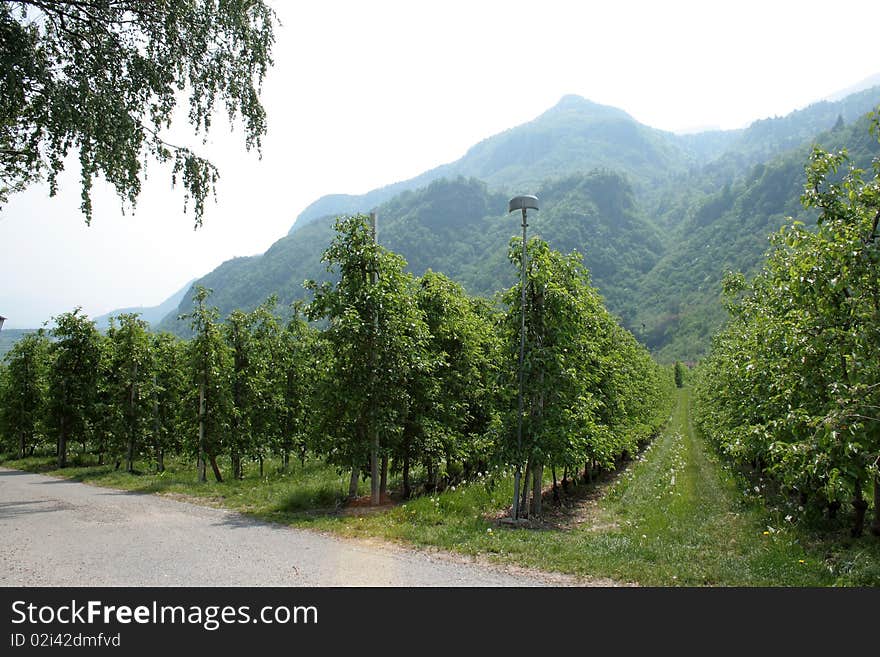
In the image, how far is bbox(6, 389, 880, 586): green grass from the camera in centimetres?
686

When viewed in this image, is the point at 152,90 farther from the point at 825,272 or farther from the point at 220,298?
the point at 220,298

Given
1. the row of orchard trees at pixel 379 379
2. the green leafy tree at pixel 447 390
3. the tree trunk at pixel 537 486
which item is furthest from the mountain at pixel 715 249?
the tree trunk at pixel 537 486

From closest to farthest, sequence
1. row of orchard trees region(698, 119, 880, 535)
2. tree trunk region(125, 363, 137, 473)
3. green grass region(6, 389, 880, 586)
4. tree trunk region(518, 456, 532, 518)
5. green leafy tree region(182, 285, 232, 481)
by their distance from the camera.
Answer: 1. row of orchard trees region(698, 119, 880, 535)
2. green grass region(6, 389, 880, 586)
3. tree trunk region(518, 456, 532, 518)
4. green leafy tree region(182, 285, 232, 481)
5. tree trunk region(125, 363, 137, 473)

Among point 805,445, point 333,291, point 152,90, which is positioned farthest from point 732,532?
point 152,90

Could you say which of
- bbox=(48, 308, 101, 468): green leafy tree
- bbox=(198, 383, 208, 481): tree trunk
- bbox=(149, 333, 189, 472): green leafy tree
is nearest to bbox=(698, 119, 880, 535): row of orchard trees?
bbox=(198, 383, 208, 481): tree trunk

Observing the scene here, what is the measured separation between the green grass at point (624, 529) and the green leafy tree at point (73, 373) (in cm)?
852

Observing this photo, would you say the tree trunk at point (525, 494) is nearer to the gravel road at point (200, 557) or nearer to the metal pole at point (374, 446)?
the metal pole at point (374, 446)

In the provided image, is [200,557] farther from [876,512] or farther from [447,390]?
[876,512]

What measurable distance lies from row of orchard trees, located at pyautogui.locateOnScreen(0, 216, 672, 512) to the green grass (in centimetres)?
127

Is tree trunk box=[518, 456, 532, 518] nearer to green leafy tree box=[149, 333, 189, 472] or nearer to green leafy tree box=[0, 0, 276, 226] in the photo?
green leafy tree box=[0, 0, 276, 226]

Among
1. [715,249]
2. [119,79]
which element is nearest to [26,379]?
[119,79]

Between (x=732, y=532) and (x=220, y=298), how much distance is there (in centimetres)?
19974

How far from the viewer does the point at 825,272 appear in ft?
19.8

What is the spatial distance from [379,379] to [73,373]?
68.2ft
